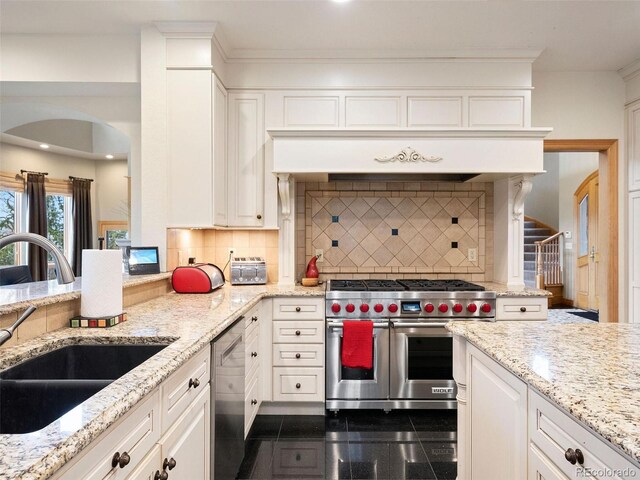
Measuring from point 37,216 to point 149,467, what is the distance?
235 inches

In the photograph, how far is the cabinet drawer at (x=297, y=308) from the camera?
291 centimetres

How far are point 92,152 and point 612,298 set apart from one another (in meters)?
6.89

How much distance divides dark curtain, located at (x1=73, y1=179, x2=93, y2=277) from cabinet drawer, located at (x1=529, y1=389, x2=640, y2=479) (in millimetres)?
6793

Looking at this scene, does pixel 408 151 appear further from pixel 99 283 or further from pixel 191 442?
pixel 191 442

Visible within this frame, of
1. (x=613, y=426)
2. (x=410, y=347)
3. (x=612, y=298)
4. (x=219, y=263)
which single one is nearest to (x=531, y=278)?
(x=612, y=298)

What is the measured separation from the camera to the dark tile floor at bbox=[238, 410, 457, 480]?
2252 mm

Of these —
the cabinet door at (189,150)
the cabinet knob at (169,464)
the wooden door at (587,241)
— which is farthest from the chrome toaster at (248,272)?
the wooden door at (587,241)

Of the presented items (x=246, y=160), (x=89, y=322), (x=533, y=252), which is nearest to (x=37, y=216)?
(x=246, y=160)

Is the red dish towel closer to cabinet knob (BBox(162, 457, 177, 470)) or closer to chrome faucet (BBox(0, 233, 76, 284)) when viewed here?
cabinet knob (BBox(162, 457, 177, 470))

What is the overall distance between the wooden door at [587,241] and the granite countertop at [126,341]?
213 inches

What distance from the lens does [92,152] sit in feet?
20.6

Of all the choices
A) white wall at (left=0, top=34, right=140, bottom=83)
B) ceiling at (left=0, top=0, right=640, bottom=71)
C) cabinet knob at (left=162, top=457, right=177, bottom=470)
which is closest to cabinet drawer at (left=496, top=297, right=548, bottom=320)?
ceiling at (left=0, top=0, right=640, bottom=71)

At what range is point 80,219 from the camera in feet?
21.5

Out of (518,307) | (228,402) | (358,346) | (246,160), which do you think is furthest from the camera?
(246,160)
